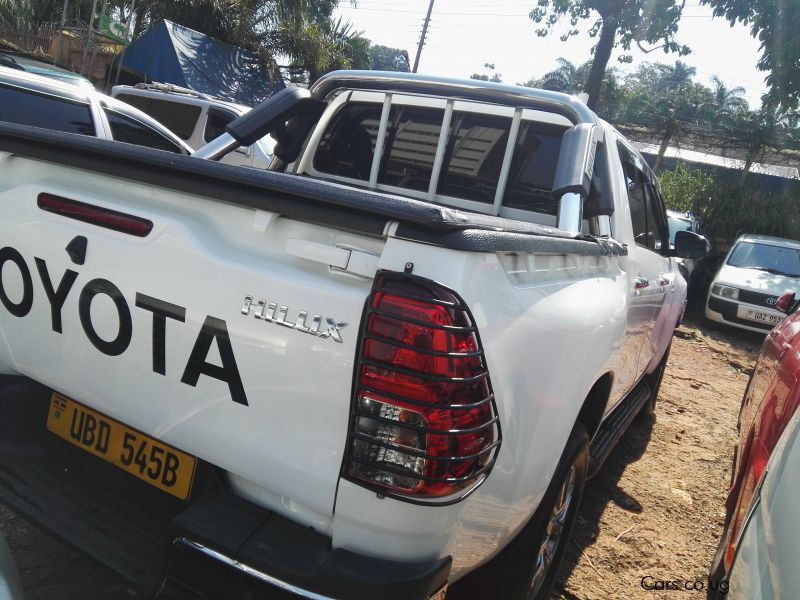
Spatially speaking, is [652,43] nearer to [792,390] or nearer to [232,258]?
[792,390]

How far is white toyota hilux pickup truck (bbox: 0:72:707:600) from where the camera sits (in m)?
1.43

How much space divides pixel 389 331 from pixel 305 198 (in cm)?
38

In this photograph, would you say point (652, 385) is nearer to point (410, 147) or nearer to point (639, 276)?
point (639, 276)

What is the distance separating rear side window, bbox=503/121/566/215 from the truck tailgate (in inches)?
70.3

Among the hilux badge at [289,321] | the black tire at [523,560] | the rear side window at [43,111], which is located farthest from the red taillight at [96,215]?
the rear side window at [43,111]

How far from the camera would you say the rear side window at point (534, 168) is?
311 cm

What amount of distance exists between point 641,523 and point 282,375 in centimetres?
272

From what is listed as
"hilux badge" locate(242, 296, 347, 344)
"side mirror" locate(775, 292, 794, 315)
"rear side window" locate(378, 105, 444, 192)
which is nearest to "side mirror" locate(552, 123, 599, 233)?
"rear side window" locate(378, 105, 444, 192)

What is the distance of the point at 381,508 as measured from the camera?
1.47 meters

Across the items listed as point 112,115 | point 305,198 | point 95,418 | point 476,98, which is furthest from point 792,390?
point 112,115

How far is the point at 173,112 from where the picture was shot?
10.5m

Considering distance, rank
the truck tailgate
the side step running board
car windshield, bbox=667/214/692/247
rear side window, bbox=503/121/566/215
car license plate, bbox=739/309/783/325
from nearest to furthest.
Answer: the truck tailgate → the side step running board → rear side window, bbox=503/121/566/215 → car license plate, bbox=739/309/783/325 → car windshield, bbox=667/214/692/247

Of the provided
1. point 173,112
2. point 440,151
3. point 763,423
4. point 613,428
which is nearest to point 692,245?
point 613,428

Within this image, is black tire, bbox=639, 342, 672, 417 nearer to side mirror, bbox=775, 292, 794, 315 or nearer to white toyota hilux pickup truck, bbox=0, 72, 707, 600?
side mirror, bbox=775, 292, 794, 315
